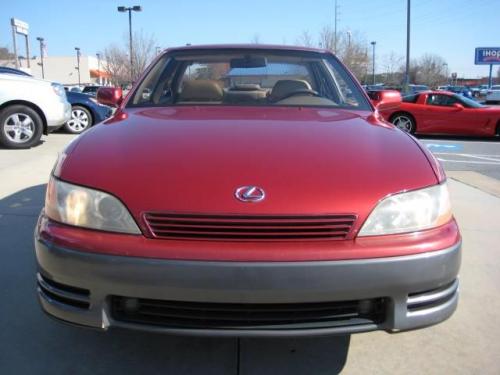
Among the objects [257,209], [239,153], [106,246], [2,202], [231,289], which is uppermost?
[239,153]

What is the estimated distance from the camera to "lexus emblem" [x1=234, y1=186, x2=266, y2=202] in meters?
1.95

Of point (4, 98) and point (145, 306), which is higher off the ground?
point (4, 98)

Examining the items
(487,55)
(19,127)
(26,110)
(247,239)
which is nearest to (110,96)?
(247,239)

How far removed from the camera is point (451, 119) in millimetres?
12680

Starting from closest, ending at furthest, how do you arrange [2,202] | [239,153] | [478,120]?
1. [239,153]
2. [2,202]
3. [478,120]

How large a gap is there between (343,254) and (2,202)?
166 inches

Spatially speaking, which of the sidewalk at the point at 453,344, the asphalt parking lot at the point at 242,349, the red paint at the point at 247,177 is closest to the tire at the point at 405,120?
the sidewalk at the point at 453,344

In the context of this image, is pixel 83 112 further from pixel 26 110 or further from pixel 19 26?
pixel 19 26

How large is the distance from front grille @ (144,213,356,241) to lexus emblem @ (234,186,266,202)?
0.08m

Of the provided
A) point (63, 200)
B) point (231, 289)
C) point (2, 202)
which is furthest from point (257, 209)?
point (2, 202)

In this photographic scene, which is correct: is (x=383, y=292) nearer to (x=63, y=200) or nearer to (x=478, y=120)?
(x=63, y=200)

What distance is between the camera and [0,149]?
8.38 metres

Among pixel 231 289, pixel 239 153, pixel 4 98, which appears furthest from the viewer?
pixel 4 98

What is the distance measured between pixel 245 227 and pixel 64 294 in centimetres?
77
